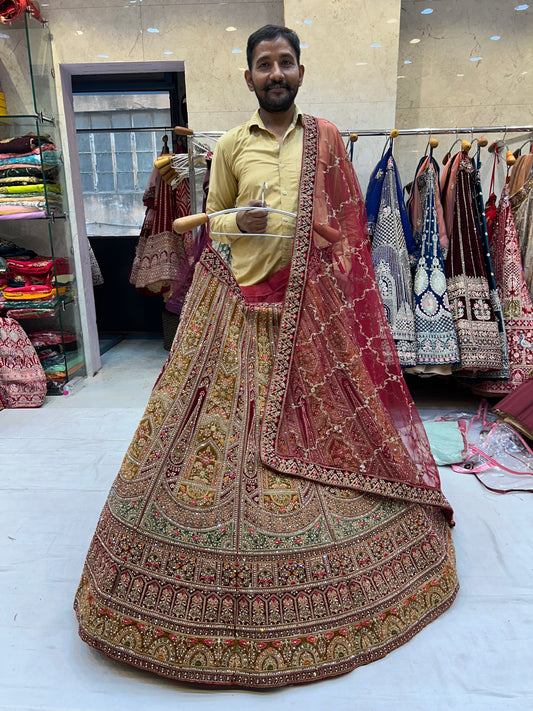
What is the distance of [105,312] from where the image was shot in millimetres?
5129

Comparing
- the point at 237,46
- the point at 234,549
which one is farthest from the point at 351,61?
the point at 234,549

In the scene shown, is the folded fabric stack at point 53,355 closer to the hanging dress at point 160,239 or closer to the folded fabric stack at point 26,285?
the folded fabric stack at point 26,285

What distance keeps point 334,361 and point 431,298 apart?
1512mm

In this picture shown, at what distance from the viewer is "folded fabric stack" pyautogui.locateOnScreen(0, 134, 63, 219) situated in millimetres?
3141

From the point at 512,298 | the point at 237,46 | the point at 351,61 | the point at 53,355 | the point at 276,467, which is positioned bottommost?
the point at 53,355

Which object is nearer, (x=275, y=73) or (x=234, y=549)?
(x=234, y=549)

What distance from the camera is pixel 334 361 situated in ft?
4.55

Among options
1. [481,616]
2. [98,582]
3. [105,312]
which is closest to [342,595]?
[481,616]

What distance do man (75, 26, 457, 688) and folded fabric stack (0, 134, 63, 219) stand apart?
2196 millimetres

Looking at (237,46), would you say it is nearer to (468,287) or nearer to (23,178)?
(23,178)

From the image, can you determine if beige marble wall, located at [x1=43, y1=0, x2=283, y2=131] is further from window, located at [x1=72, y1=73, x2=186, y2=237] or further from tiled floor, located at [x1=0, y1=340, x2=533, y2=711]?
tiled floor, located at [x1=0, y1=340, x2=533, y2=711]

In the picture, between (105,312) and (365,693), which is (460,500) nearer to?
(365,693)

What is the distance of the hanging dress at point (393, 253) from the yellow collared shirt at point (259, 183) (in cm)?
132

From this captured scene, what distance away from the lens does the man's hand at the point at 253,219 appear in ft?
4.22
